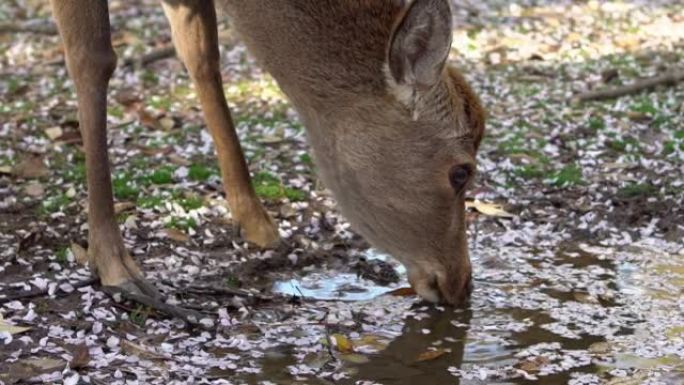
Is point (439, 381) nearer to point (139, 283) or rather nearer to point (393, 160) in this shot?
point (393, 160)

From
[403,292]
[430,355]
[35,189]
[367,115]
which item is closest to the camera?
[430,355]

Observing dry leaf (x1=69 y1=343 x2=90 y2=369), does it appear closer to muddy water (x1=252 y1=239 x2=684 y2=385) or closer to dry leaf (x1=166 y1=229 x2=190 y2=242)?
muddy water (x1=252 y1=239 x2=684 y2=385)

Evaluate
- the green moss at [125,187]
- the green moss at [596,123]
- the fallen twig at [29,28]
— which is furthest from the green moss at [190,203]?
the fallen twig at [29,28]

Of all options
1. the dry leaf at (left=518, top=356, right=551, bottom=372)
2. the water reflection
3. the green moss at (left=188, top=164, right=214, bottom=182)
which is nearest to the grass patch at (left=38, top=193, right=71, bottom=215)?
the green moss at (left=188, top=164, right=214, bottom=182)

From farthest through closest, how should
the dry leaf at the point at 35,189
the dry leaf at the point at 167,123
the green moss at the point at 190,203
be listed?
the dry leaf at the point at 167,123 → the dry leaf at the point at 35,189 → the green moss at the point at 190,203

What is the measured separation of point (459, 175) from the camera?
6266 mm

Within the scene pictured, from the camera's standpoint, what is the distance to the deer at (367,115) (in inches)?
234

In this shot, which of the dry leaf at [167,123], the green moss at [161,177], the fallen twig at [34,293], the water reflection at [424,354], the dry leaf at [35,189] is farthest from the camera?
the dry leaf at [167,123]

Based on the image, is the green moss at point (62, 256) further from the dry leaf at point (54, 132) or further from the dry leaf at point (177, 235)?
the dry leaf at point (54, 132)

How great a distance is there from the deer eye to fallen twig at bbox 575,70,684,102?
4.76 metres

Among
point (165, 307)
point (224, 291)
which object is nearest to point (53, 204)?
point (224, 291)

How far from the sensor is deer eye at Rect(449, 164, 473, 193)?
6.24m

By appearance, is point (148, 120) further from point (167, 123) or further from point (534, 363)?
point (534, 363)

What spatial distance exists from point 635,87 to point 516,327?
524cm
